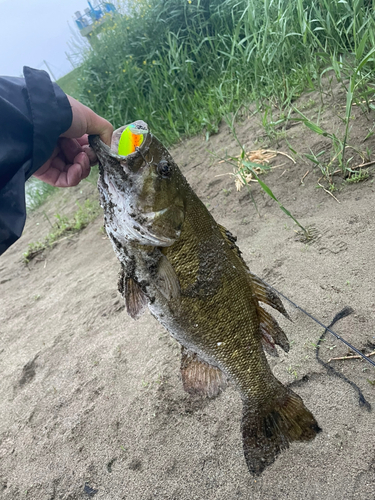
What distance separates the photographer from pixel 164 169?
4.76 feet

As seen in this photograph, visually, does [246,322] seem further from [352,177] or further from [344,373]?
[352,177]

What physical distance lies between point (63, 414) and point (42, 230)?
16.8 feet

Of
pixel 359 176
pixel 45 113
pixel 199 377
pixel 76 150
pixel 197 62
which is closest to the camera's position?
pixel 199 377

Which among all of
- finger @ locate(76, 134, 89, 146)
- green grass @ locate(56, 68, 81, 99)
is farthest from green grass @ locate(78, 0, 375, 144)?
finger @ locate(76, 134, 89, 146)

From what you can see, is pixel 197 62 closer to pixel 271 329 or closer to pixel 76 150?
pixel 76 150

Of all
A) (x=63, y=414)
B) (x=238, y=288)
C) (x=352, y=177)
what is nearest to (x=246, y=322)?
(x=238, y=288)

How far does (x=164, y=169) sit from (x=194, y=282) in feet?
1.53

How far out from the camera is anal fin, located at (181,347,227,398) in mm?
1719

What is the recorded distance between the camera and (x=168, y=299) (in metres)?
1.50

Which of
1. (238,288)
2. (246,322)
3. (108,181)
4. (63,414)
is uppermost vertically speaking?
(108,181)

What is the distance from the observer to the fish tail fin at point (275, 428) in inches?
60.6

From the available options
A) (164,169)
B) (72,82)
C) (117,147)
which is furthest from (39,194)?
(164,169)

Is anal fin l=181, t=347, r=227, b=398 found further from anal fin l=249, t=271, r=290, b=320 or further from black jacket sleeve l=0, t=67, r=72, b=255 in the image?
black jacket sleeve l=0, t=67, r=72, b=255

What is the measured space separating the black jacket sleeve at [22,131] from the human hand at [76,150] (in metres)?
0.07
